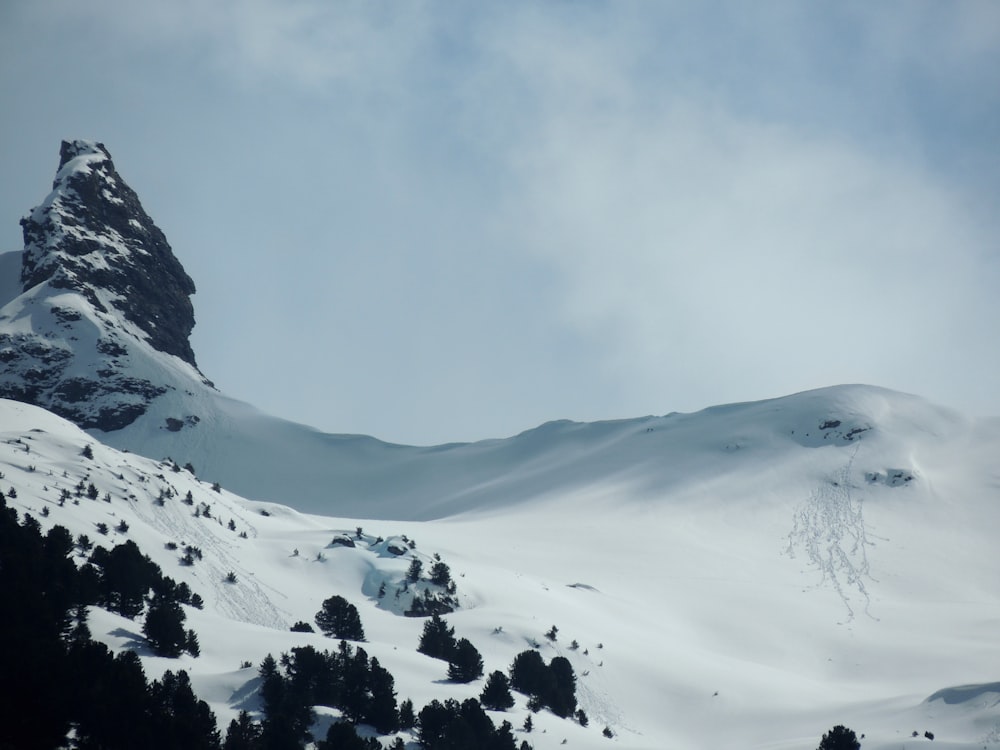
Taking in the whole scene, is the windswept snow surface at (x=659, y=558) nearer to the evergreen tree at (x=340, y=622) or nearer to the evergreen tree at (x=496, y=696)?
the evergreen tree at (x=496, y=696)

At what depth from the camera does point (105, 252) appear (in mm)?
143625

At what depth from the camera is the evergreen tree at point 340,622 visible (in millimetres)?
49250

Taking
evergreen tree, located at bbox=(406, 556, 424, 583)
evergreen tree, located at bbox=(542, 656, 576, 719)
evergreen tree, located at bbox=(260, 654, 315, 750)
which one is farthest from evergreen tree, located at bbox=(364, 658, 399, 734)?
evergreen tree, located at bbox=(406, 556, 424, 583)

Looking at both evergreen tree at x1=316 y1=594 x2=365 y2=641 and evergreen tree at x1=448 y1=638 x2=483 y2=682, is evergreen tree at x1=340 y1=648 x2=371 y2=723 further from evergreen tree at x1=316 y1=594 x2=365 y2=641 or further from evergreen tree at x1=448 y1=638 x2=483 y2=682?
→ evergreen tree at x1=316 y1=594 x2=365 y2=641

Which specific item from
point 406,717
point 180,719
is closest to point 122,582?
point 180,719

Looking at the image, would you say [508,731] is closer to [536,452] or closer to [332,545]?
[332,545]

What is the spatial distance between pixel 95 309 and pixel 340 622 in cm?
9707

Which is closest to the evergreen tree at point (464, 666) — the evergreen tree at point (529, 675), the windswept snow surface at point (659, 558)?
the windswept snow surface at point (659, 558)

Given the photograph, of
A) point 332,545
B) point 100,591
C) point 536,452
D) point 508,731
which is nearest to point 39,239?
point 536,452

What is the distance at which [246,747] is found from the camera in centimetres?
2947

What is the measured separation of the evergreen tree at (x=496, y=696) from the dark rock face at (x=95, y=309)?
9243 cm

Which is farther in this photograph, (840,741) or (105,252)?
(105,252)

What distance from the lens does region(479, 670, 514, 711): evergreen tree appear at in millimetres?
40844

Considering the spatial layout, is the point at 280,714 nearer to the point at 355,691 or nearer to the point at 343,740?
the point at 343,740
